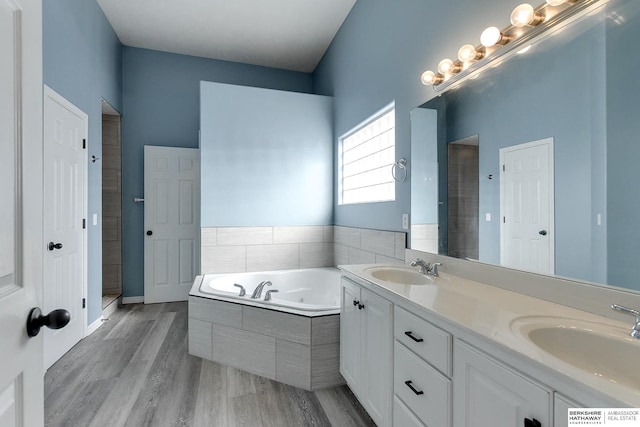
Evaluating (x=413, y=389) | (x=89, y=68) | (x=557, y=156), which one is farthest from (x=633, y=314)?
(x=89, y=68)

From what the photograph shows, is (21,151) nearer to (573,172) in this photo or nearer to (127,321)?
(573,172)

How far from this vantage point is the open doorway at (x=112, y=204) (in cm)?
375

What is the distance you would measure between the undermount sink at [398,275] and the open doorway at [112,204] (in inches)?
133

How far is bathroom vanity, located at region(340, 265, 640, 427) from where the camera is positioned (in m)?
0.70

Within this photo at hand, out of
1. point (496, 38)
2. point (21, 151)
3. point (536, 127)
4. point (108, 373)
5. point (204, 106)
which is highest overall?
point (204, 106)

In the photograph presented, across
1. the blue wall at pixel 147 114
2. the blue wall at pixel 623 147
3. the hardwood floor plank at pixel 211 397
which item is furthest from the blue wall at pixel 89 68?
the blue wall at pixel 623 147

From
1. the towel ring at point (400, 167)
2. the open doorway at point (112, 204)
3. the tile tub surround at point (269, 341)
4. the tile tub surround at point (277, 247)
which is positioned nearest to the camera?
the tile tub surround at point (269, 341)

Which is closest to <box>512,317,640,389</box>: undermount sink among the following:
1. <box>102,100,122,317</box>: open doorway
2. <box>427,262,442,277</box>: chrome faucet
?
<box>427,262,442,277</box>: chrome faucet

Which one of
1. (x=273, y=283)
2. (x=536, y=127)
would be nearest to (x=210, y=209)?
(x=273, y=283)

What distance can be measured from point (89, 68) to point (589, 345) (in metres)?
3.96

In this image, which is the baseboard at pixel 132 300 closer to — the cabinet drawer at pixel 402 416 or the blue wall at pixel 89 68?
the blue wall at pixel 89 68

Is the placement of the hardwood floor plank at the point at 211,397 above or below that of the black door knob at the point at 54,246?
below

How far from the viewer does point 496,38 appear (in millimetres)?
1392

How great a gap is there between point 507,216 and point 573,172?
35cm
